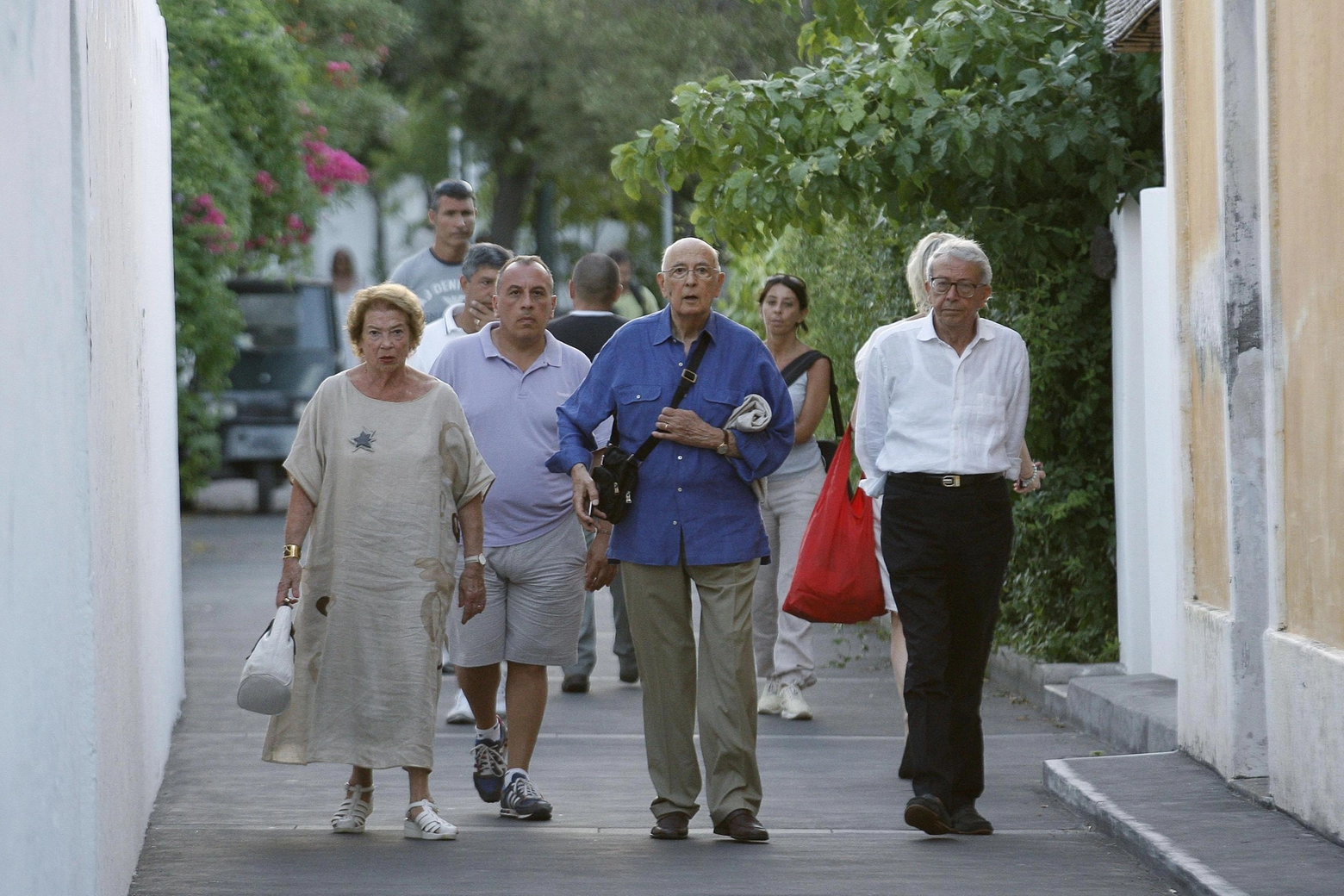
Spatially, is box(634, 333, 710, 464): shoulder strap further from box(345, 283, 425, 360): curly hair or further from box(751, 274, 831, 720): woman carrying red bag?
box(751, 274, 831, 720): woman carrying red bag

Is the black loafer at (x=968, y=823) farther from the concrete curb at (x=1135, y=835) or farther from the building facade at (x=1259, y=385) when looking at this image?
the building facade at (x=1259, y=385)

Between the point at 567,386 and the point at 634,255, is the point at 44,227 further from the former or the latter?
the point at 634,255

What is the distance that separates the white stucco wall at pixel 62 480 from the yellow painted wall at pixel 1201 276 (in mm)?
4113

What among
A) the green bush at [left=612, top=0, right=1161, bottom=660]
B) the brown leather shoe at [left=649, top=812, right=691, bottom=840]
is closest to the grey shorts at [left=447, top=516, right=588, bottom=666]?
the brown leather shoe at [left=649, top=812, right=691, bottom=840]

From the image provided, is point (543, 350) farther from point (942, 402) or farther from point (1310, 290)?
point (1310, 290)

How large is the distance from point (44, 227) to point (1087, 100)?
7130 mm

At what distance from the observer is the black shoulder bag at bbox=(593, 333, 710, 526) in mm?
7113

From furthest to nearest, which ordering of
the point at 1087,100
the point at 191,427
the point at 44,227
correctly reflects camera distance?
the point at 191,427 < the point at 1087,100 < the point at 44,227

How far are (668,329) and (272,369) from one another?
66.6 ft

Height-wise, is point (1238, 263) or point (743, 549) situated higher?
point (1238, 263)

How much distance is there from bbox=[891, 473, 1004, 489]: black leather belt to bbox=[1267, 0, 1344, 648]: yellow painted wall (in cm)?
104

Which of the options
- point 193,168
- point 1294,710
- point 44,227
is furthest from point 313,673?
point 193,168

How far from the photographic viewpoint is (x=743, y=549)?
7.12 meters

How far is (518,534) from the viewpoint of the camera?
25.3 feet
